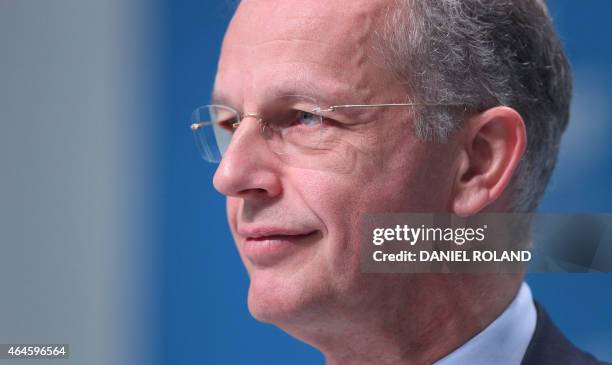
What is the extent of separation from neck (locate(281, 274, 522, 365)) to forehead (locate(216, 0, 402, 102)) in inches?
14.9

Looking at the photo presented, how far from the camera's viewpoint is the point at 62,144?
174cm

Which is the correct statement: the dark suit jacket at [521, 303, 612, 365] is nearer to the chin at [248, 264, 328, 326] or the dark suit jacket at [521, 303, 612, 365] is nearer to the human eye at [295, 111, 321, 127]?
the chin at [248, 264, 328, 326]

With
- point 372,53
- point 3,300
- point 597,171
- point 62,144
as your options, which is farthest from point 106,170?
point 597,171

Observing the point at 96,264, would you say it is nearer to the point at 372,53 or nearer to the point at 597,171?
the point at 372,53

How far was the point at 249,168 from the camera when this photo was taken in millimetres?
1348

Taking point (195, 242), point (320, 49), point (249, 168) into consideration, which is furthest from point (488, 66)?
point (195, 242)

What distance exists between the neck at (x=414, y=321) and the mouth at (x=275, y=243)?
0.14m

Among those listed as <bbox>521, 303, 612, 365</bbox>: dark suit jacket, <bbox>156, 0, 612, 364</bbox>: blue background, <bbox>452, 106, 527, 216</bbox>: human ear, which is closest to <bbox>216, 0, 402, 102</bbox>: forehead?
<bbox>452, 106, 527, 216</bbox>: human ear

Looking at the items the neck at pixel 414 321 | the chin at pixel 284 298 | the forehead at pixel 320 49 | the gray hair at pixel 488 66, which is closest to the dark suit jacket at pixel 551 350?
the neck at pixel 414 321

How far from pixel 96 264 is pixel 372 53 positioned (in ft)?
2.68

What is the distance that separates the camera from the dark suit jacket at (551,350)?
1446mm

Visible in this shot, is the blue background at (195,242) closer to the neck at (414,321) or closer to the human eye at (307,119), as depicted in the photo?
the neck at (414,321)

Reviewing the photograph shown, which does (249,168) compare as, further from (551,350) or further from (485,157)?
(551,350)

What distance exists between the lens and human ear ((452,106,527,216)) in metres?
1.41
